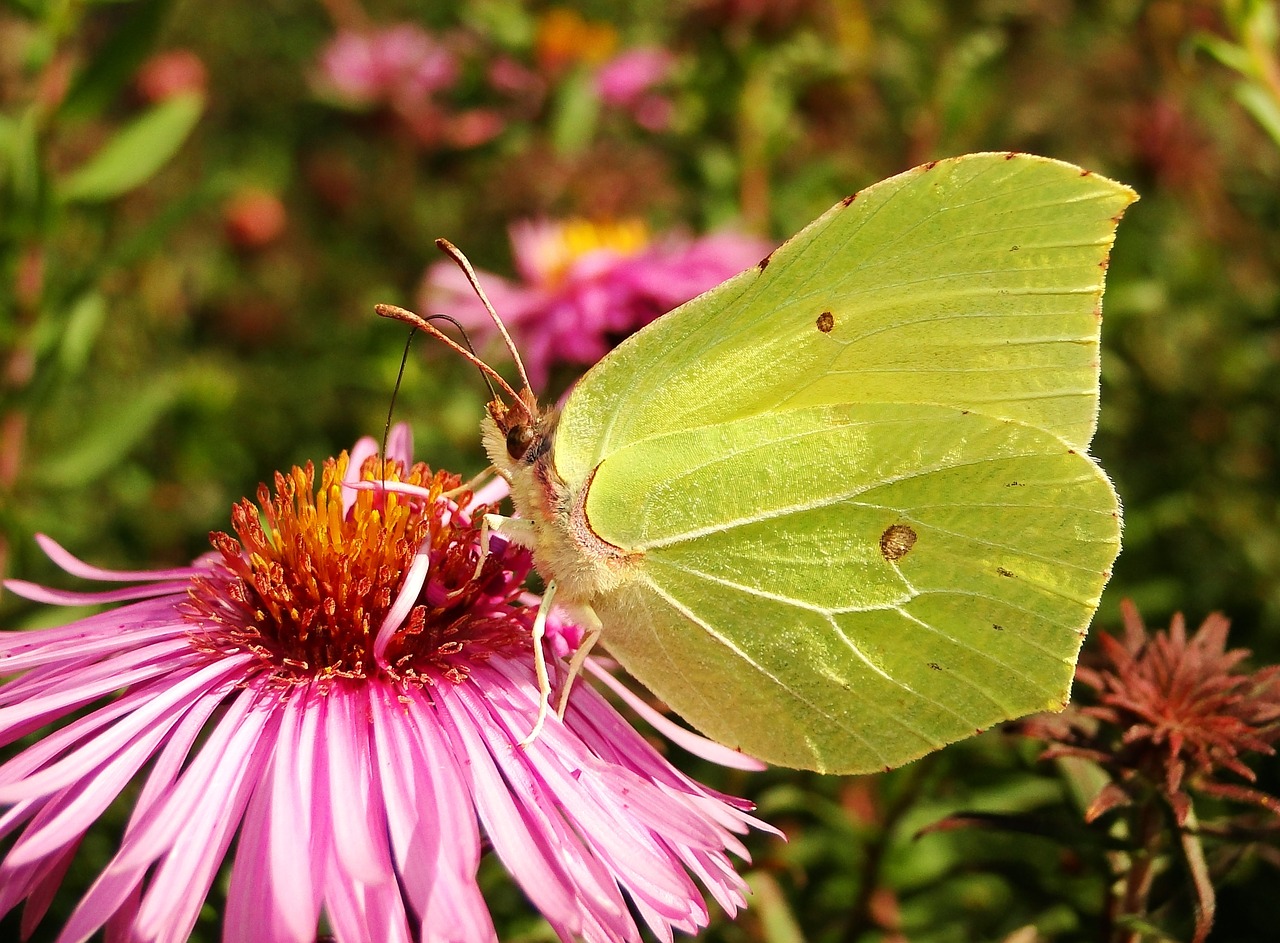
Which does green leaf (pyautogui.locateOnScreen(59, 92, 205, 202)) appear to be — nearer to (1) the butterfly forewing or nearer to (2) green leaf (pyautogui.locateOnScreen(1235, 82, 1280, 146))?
(1) the butterfly forewing

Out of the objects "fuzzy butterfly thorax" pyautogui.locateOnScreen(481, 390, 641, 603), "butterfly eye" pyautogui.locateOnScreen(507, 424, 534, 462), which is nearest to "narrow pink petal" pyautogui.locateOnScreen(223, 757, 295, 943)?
"fuzzy butterfly thorax" pyautogui.locateOnScreen(481, 390, 641, 603)

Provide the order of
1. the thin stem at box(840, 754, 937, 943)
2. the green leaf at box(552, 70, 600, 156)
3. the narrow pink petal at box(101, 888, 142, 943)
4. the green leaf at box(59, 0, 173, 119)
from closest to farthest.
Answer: the narrow pink petal at box(101, 888, 142, 943), the thin stem at box(840, 754, 937, 943), the green leaf at box(59, 0, 173, 119), the green leaf at box(552, 70, 600, 156)

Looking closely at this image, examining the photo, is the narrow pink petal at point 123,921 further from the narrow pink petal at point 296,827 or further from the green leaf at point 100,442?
the green leaf at point 100,442

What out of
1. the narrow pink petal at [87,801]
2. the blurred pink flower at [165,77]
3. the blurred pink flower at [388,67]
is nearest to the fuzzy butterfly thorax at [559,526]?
the narrow pink petal at [87,801]

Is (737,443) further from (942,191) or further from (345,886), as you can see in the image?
(345,886)

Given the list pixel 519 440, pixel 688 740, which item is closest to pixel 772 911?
pixel 688 740
